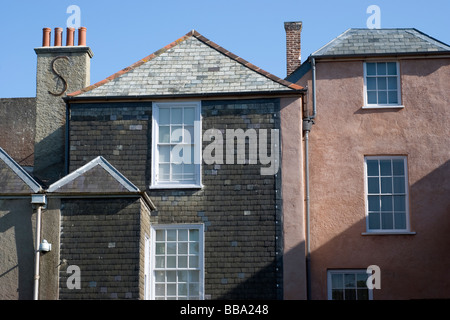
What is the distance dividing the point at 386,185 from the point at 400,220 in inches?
39.9

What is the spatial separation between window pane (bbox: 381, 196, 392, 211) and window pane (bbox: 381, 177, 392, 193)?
190mm

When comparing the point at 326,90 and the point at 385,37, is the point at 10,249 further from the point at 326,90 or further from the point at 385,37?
the point at 385,37

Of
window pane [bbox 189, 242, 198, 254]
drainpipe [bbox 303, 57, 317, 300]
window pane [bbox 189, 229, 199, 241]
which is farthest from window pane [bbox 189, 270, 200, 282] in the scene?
drainpipe [bbox 303, 57, 317, 300]

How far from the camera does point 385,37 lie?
997 inches

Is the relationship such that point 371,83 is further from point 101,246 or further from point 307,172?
point 101,246

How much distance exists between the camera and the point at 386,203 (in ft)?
77.4

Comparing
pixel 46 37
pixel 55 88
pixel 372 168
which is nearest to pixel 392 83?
pixel 372 168

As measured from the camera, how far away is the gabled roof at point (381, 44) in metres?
24.6

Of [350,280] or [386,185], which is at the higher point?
[386,185]

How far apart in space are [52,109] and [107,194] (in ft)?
16.7

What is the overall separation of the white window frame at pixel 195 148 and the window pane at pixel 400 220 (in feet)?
17.6

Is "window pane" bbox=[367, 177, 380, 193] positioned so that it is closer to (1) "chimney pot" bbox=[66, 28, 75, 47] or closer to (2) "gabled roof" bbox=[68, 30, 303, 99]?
(2) "gabled roof" bbox=[68, 30, 303, 99]

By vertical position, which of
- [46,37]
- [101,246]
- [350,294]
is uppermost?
[46,37]

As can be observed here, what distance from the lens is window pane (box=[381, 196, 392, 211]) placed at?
23578 mm
